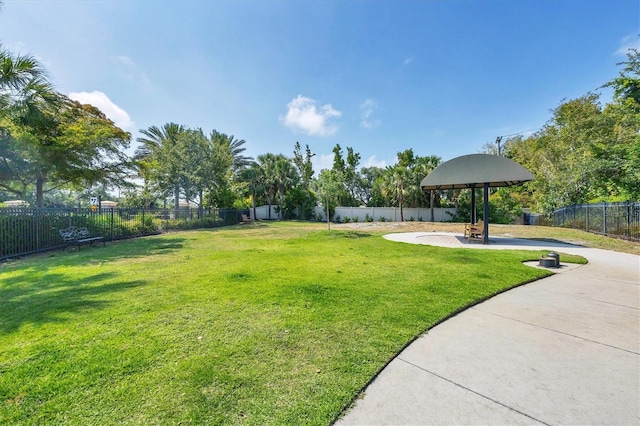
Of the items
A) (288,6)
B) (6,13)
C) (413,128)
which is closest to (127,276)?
(6,13)

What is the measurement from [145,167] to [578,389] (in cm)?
2298

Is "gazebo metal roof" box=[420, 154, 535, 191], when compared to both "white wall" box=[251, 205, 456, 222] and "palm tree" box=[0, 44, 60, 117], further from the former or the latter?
"white wall" box=[251, 205, 456, 222]

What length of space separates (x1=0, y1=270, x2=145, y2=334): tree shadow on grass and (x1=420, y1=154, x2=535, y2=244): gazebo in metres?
11.3

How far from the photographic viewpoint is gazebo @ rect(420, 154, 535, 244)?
10102 mm

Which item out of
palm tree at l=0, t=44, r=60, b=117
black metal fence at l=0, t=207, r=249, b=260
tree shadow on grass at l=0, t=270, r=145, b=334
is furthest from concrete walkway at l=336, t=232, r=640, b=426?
black metal fence at l=0, t=207, r=249, b=260

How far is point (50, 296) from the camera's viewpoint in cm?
425

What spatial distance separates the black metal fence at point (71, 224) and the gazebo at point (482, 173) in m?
15.1

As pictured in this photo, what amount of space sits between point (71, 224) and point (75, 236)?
A: 0.91m

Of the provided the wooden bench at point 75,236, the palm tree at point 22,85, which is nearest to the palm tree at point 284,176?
the wooden bench at point 75,236

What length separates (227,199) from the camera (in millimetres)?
25625

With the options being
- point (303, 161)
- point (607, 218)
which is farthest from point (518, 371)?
point (303, 161)

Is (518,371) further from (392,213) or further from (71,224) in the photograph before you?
(392,213)

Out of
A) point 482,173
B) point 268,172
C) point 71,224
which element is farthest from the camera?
point 268,172

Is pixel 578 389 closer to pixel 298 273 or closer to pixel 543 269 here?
pixel 298 273
